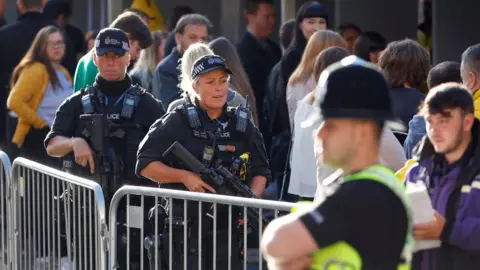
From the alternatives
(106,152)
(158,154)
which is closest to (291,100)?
(106,152)

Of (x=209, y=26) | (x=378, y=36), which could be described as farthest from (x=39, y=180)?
(x=378, y=36)

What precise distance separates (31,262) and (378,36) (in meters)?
4.12

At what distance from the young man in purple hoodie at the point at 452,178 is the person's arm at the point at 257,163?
1.42 m

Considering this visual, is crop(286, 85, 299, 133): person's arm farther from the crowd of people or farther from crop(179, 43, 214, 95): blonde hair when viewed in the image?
crop(179, 43, 214, 95): blonde hair

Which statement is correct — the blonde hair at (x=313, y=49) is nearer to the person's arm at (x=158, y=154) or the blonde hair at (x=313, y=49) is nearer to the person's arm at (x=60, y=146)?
the person's arm at (x=60, y=146)

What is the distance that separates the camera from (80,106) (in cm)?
647

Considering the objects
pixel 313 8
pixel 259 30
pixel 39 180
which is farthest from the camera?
pixel 259 30

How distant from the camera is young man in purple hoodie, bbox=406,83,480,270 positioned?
4270 millimetres

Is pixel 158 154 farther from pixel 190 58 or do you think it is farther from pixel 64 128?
pixel 64 128

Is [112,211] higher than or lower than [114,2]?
lower

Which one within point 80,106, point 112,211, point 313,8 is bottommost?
point 112,211

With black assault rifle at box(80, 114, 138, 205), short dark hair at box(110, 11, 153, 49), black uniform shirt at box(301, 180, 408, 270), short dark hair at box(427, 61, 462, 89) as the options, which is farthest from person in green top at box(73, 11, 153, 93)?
black uniform shirt at box(301, 180, 408, 270)

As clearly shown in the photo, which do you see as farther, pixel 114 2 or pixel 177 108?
pixel 114 2

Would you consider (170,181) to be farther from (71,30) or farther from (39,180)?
(71,30)
